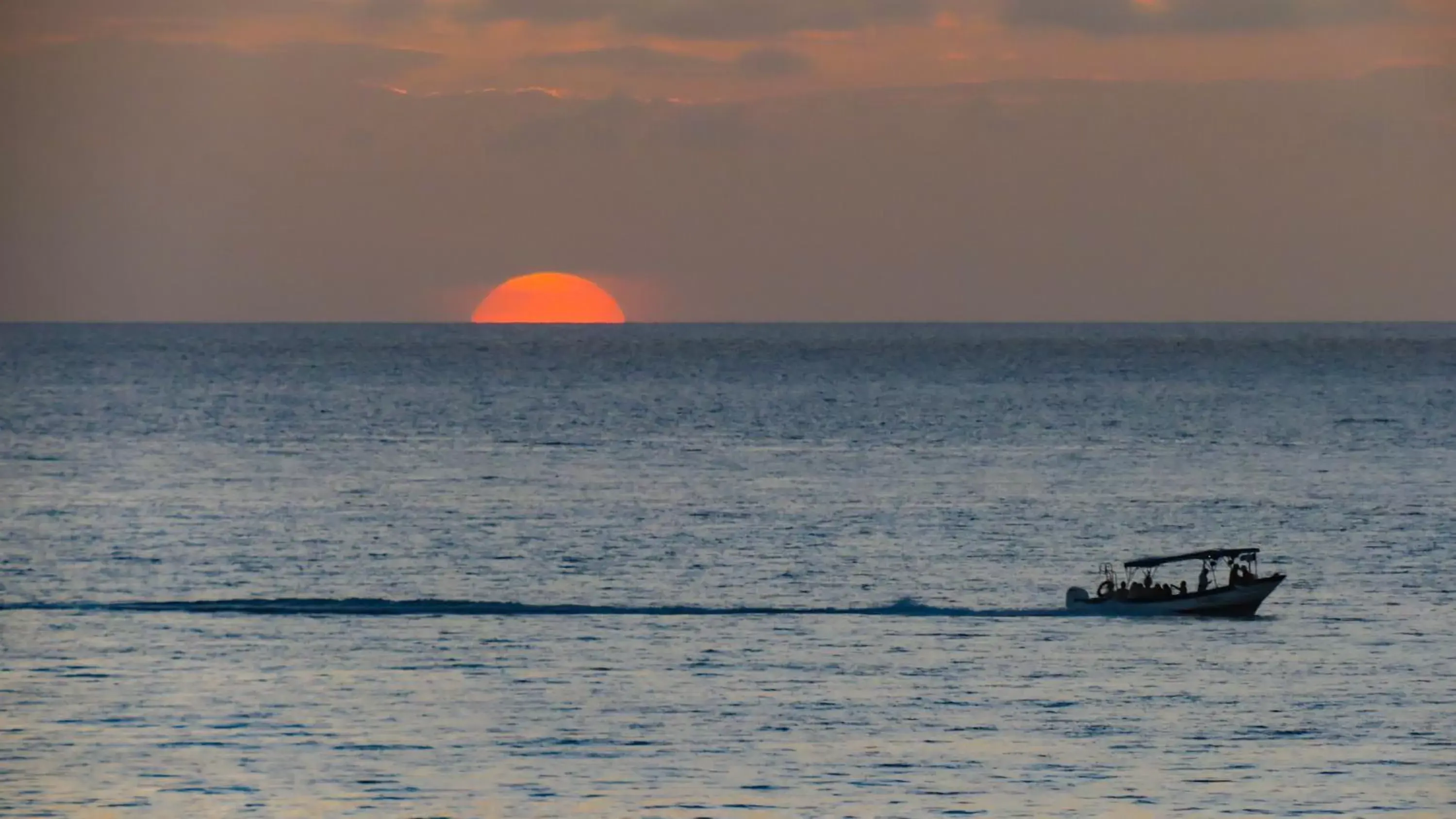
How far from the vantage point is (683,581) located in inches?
2606

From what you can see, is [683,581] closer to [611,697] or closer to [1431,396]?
[611,697]

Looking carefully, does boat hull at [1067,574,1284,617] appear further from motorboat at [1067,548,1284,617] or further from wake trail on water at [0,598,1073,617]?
wake trail on water at [0,598,1073,617]

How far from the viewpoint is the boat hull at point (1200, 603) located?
60.9 m

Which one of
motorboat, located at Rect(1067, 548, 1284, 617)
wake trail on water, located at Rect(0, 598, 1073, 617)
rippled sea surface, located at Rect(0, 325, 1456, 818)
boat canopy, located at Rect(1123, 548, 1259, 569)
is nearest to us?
rippled sea surface, located at Rect(0, 325, 1456, 818)

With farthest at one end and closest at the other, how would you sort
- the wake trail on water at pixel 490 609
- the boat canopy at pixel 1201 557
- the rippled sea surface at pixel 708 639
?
the wake trail on water at pixel 490 609
the boat canopy at pixel 1201 557
the rippled sea surface at pixel 708 639

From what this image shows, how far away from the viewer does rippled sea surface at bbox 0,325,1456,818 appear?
3988 cm

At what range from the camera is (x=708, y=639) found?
2179 inches

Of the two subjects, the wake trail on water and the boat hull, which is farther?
the boat hull

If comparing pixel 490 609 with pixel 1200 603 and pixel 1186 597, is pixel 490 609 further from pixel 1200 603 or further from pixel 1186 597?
pixel 1200 603

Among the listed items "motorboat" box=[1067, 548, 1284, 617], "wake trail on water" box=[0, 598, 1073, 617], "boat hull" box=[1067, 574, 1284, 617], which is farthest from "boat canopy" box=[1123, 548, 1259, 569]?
"wake trail on water" box=[0, 598, 1073, 617]

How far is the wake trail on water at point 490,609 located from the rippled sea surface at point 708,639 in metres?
0.22

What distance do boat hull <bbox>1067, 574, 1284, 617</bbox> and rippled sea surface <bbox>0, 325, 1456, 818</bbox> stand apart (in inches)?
32.7

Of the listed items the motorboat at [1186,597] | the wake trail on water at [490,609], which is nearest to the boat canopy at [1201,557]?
the motorboat at [1186,597]

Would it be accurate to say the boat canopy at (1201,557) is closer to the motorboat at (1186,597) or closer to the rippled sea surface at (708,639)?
the motorboat at (1186,597)
